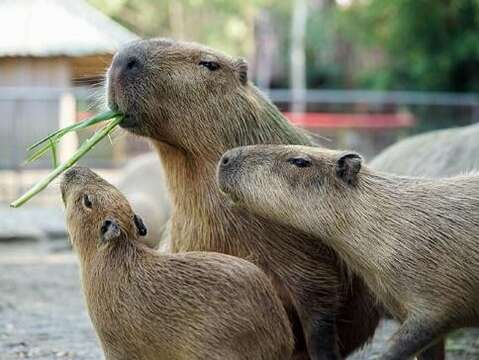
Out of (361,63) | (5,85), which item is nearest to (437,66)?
(5,85)

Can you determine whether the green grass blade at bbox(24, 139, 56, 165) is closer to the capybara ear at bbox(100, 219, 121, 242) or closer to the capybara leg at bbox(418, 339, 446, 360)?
the capybara ear at bbox(100, 219, 121, 242)

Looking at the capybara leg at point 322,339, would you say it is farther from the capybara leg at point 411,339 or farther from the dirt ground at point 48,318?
the dirt ground at point 48,318

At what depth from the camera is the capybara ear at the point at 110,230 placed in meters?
4.27

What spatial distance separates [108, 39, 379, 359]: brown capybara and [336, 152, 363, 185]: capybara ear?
350 millimetres

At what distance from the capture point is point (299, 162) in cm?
439

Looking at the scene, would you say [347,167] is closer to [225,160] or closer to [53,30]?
[225,160]

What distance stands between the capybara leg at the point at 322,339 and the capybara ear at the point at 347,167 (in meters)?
0.57

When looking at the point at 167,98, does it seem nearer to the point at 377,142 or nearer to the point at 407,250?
the point at 407,250

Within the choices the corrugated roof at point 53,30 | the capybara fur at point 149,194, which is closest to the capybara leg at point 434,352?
the capybara fur at point 149,194

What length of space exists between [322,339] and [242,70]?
3.95 ft

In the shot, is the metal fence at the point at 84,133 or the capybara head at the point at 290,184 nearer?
the capybara head at the point at 290,184

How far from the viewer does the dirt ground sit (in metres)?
5.88

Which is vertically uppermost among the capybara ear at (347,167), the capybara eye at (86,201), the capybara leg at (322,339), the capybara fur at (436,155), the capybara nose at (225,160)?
the capybara nose at (225,160)

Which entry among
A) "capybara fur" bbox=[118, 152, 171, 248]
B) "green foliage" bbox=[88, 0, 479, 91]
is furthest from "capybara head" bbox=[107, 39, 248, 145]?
"green foliage" bbox=[88, 0, 479, 91]
